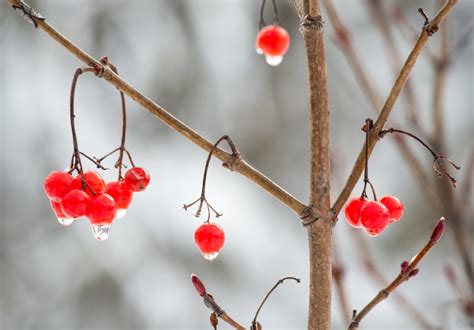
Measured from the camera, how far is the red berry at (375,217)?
63cm

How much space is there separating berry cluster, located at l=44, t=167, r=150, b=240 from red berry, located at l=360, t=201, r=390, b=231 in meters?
0.21

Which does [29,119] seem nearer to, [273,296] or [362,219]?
[273,296]

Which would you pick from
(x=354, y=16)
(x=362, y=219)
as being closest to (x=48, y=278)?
(x=354, y=16)

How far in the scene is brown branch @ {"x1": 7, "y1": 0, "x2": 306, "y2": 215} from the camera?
1.79 ft

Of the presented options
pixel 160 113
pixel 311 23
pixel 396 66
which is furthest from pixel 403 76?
pixel 396 66

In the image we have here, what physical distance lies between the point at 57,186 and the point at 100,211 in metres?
0.06

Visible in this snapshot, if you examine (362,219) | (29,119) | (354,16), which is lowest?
(362,219)

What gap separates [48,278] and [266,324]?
3.16 feet

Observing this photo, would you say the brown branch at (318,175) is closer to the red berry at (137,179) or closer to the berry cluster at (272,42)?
the red berry at (137,179)

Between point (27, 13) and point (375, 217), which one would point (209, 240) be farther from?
point (27, 13)

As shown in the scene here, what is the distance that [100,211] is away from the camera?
1.99ft

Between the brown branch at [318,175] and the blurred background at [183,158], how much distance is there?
219cm

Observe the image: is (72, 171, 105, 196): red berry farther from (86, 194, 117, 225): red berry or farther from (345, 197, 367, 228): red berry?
(345, 197, 367, 228): red berry

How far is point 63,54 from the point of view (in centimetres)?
310
